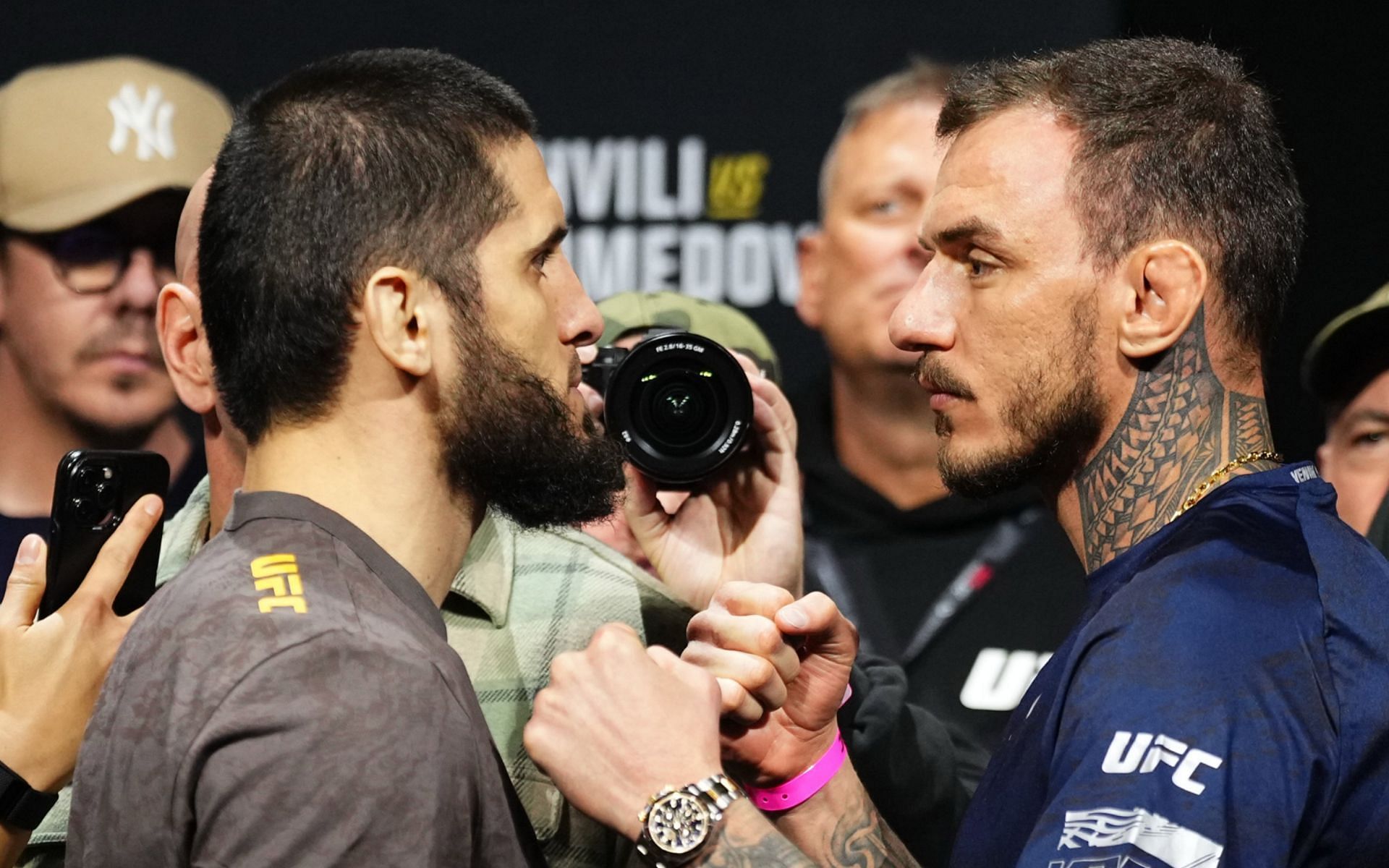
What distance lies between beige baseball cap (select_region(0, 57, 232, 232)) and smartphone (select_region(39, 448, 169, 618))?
3.73 ft

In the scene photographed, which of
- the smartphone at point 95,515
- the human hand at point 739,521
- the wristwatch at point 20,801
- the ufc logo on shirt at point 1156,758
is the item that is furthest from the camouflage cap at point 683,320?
the ufc logo on shirt at point 1156,758

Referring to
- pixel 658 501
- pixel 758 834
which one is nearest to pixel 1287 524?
pixel 758 834

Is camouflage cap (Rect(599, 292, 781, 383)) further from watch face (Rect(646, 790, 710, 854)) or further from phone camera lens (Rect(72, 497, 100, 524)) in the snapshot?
watch face (Rect(646, 790, 710, 854))

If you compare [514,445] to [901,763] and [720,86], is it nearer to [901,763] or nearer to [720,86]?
[901,763]

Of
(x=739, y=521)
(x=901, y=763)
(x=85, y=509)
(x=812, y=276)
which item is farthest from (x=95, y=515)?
(x=812, y=276)

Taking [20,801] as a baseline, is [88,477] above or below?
above

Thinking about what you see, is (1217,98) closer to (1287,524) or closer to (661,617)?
(1287,524)

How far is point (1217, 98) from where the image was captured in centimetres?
166

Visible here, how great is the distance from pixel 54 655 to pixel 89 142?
140 cm

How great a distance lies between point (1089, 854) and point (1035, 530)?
177 centimetres

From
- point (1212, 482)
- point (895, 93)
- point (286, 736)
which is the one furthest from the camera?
point (895, 93)

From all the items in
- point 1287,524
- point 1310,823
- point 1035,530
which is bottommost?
point 1035,530

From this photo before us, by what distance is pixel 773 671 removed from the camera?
1624 mm

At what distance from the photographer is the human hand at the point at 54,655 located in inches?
62.7
